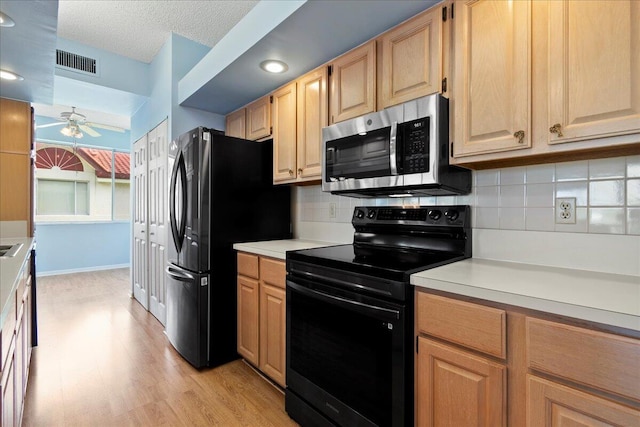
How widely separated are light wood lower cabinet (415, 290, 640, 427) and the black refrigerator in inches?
61.9

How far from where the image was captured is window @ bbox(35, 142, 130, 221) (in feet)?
18.8

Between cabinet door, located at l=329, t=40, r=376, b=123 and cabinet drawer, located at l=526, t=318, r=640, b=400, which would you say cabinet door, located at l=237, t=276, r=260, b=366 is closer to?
cabinet door, located at l=329, t=40, r=376, b=123

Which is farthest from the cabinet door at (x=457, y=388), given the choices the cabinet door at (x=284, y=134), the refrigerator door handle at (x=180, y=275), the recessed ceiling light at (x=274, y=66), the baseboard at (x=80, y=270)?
the baseboard at (x=80, y=270)

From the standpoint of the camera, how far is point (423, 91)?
1610 mm

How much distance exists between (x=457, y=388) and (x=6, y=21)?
8.91ft

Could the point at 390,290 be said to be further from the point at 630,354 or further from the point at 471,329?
the point at 630,354

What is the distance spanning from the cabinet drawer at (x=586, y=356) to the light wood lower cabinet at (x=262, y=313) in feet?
4.29

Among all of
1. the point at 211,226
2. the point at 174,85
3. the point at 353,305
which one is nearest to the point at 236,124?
the point at 174,85

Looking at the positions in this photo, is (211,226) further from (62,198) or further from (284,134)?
(62,198)

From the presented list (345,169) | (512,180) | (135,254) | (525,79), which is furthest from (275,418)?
(135,254)

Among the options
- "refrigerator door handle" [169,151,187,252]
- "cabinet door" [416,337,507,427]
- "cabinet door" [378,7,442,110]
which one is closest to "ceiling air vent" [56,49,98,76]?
"refrigerator door handle" [169,151,187,252]

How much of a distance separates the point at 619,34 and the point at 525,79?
285mm

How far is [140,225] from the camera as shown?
3902 millimetres

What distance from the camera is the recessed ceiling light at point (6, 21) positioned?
1604 mm
